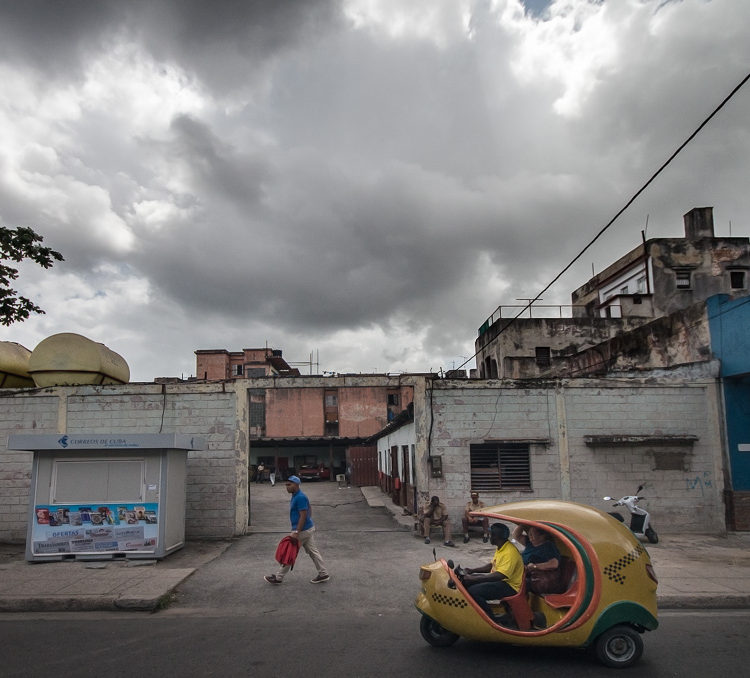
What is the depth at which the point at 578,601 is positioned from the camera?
18.3ft

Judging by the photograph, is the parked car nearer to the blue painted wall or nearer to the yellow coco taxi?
Result: the blue painted wall

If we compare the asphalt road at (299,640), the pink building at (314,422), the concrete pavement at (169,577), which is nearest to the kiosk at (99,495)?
the concrete pavement at (169,577)

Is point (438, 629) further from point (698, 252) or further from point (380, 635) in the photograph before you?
point (698, 252)

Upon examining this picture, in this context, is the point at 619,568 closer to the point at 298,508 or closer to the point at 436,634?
the point at 436,634

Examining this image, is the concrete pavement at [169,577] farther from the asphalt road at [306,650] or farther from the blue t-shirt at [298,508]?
the blue t-shirt at [298,508]

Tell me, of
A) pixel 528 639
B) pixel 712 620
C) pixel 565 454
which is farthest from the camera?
pixel 565 454

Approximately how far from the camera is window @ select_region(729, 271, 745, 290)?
1232 inches

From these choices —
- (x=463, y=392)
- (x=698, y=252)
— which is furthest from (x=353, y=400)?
(x=463, y=392)

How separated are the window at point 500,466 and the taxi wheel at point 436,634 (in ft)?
26.5

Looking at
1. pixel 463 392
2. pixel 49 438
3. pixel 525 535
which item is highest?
pixel 463 392

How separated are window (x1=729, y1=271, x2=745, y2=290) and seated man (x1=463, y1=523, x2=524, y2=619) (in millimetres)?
31421

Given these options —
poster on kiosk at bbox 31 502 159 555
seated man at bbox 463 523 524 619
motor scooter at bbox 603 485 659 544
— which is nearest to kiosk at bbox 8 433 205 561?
poster on kiosk at bbox 31 502 159 555

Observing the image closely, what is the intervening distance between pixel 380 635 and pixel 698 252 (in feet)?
102

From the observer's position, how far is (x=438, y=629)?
6.21 m
